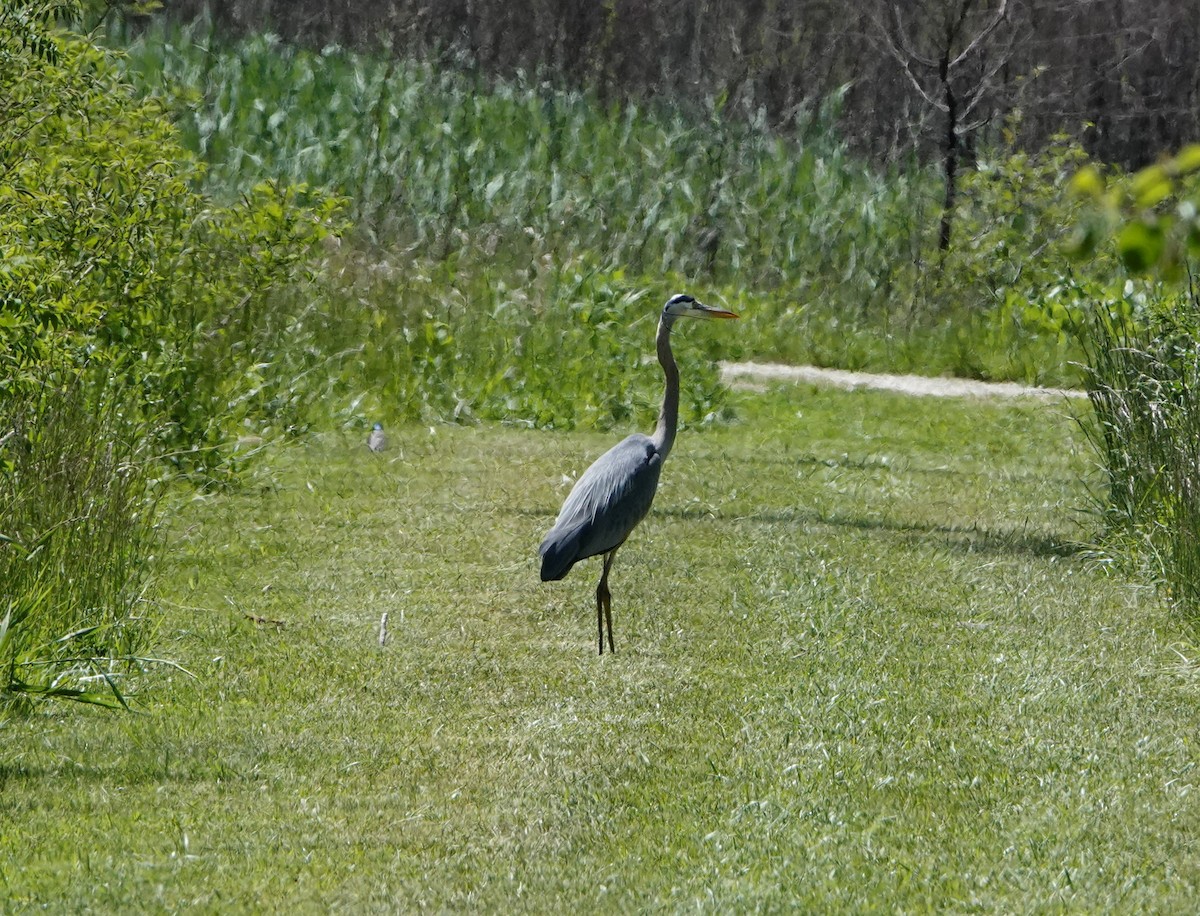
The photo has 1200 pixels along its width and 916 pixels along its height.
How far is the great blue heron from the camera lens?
7.49 m

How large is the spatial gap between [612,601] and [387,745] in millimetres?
2610

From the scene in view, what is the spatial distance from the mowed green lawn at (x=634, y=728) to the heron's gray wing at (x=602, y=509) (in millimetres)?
444

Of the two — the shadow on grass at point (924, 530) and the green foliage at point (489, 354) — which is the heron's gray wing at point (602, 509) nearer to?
the shadow on grass at point (924, 530)

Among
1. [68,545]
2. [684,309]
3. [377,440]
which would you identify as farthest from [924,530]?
[68,545]

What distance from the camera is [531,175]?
2084 centimetres

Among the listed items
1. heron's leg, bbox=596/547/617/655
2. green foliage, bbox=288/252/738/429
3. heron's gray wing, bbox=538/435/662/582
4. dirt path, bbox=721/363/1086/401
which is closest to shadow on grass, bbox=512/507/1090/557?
heron's gray wing, bbox=538/435/662/582

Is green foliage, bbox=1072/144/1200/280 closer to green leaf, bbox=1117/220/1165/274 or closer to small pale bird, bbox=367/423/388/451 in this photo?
green leaf, bbox=1117/220/1165/274

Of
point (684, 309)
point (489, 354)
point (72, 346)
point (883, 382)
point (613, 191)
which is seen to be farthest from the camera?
point (613, 191)

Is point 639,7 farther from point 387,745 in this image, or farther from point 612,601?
point 387,745

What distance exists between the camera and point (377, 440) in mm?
13328

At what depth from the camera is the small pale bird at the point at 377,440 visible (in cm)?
1327

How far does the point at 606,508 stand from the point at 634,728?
152 centimetres

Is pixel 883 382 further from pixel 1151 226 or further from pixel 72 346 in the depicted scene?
pixel 1151 226

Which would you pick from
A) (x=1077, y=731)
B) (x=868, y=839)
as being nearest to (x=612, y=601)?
(x=1077, y=731)
